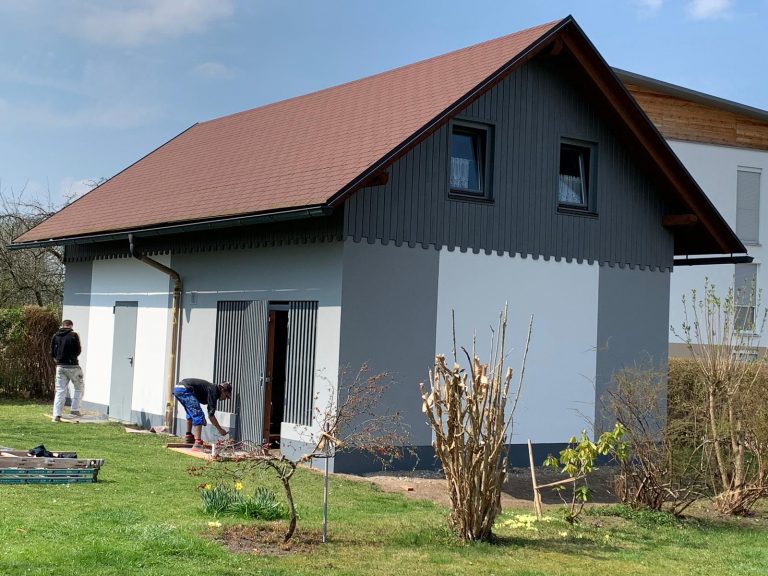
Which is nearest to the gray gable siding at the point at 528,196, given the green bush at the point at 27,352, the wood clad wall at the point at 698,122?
the green bush at the point at 27,352

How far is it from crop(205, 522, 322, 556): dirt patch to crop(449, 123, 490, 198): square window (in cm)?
733

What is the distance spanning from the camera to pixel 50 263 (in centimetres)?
3212

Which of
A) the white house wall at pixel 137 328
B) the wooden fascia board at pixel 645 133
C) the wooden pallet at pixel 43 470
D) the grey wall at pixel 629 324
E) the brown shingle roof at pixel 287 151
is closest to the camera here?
the wooden pallet at pixel 43 470

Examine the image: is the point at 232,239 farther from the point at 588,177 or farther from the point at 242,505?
the point at 242,505

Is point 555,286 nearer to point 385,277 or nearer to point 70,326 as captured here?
point 385,277

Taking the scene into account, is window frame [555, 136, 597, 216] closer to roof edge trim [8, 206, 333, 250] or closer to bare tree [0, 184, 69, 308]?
roof edge trim [8, 206, 333, 250]

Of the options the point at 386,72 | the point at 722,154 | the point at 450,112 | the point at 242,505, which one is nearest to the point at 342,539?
the point at 242,505

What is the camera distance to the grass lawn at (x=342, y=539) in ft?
26.0

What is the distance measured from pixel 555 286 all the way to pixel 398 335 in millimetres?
3159

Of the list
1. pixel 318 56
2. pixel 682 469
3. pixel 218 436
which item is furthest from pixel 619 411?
pixel 318 56

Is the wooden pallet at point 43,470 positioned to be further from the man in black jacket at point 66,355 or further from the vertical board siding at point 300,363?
the man in black jacket at point 66,355

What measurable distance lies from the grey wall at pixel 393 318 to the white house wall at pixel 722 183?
1700 cm

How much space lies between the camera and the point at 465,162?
1555 centimetres

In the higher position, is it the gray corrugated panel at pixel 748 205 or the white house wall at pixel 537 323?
the gray corrugated panel at pixel 748 205
